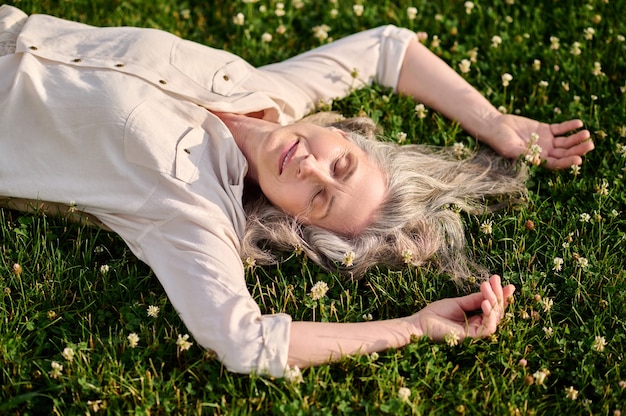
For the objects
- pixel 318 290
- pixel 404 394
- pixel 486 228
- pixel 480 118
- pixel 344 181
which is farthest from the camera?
pixel 480 118

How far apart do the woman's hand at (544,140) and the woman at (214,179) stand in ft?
0.35

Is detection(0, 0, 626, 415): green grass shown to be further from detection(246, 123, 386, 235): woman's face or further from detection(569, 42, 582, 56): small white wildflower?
detection(246, 123, 386, 235): woman's face

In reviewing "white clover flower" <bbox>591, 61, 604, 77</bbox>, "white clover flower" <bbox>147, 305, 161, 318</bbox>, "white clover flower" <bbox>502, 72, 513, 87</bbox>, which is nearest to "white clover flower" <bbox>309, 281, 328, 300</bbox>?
"white clover flower" <bbox>147, 305, 161, 318</bbox>

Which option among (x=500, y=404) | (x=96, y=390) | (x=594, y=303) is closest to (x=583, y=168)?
(x=594, y=303)

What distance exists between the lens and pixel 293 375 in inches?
134

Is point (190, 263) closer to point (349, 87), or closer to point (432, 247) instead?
point (432, 247)

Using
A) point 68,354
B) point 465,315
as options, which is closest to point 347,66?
point 465,315

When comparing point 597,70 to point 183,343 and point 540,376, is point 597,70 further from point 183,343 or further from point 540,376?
point 183,343

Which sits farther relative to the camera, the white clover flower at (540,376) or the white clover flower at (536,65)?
the white clover flower at (536,65)

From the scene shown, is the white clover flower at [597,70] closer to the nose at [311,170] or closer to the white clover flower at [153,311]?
the nose at [311,170]

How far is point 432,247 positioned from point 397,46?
158 cm

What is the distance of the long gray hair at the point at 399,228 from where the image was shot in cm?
400

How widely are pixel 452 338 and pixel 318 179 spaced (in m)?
0.99

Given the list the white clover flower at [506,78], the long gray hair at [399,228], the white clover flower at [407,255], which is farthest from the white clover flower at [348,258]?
the white clover flower at [506,78]
